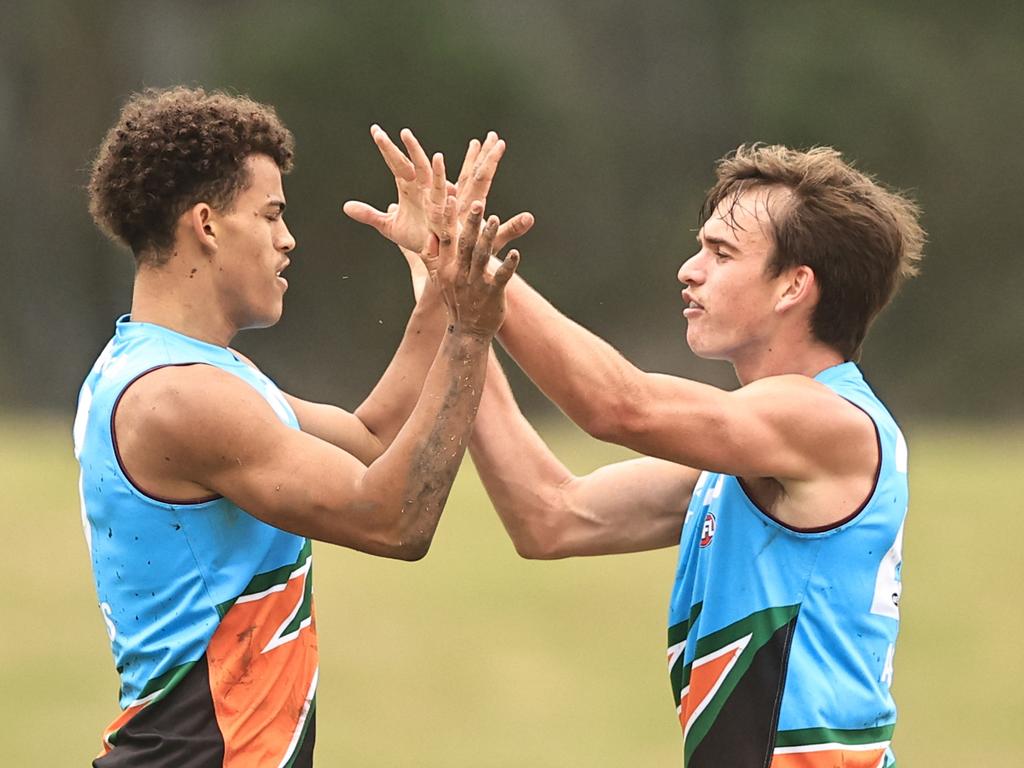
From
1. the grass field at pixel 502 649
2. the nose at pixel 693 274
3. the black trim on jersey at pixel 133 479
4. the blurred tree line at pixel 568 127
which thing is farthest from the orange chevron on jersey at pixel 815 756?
the blurred tree line at pixel 568 127

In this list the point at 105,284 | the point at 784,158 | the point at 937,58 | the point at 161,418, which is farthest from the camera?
the point at 937,58

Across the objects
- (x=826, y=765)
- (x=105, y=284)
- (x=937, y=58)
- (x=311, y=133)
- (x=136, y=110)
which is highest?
(x=937, y=58)

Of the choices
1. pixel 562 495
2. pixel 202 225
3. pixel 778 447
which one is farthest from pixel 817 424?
pixel 202 225

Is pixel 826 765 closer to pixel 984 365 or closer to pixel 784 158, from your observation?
pixel 784 158

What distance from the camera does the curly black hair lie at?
3.41 metres

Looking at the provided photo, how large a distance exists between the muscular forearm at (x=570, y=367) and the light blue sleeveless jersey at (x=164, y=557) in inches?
21.6

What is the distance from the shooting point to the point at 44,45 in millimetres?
19375

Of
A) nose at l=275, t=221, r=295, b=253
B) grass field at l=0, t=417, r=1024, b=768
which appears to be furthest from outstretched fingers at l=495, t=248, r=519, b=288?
grass field at l=0, t=417, r=1024, b=768

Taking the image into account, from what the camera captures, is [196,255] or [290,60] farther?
[290,60]

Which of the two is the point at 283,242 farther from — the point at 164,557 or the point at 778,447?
the point at 778,447

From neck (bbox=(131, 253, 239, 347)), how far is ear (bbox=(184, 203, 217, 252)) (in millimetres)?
49

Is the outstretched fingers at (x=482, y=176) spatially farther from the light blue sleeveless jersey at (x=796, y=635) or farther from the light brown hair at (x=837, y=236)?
the light blue sleeveless jersey at (x=796, y=635)

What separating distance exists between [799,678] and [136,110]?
193 cm

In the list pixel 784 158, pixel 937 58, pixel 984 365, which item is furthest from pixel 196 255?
pixel 937 58
